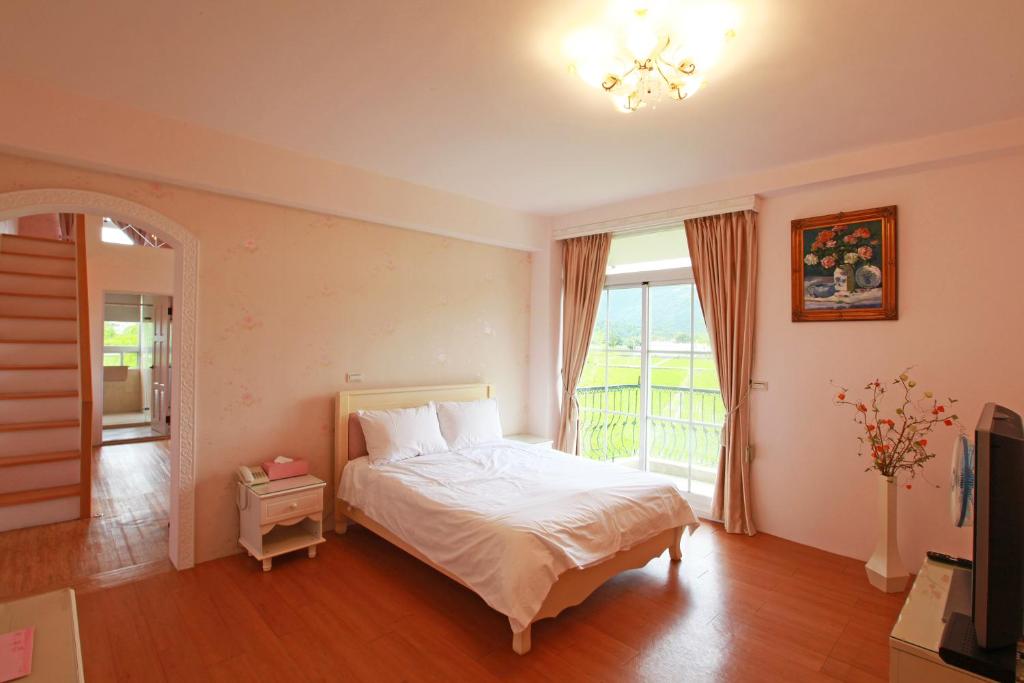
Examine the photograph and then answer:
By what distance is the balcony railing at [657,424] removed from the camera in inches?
161

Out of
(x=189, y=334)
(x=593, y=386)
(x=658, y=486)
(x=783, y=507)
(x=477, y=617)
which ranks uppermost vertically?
(x=189, y=334)

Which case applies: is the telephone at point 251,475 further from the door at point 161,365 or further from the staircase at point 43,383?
the door at point 161,365

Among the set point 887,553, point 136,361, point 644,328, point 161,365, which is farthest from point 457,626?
point 136,361

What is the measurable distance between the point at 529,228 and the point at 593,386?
1.67 meters

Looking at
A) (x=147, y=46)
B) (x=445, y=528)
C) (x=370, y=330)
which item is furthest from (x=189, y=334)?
(x=445, y=528)

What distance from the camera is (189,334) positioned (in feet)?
9.82

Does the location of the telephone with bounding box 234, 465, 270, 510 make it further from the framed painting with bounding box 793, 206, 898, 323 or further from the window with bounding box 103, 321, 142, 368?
the window with bounding box 103, 321, 142, 368

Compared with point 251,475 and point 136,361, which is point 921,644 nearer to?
point 251,475

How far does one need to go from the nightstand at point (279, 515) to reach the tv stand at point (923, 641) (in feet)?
9.65

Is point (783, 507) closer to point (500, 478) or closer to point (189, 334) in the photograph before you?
point (500, 478)

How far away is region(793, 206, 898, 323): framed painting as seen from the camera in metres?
3.10

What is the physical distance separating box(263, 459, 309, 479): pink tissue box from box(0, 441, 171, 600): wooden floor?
79 centimetres

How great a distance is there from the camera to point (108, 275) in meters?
6.34

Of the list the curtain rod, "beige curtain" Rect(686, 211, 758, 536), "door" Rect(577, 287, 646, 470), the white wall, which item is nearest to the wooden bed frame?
"beige curtain" Rect(686, 211, 758, 536)
